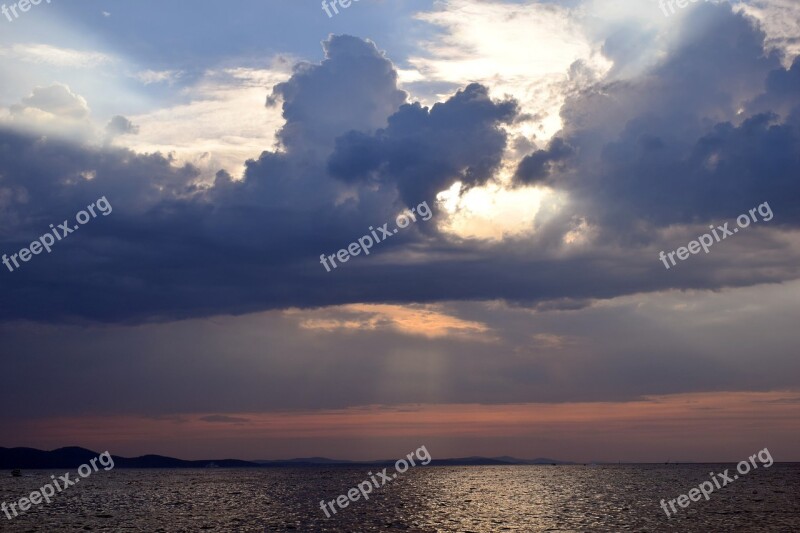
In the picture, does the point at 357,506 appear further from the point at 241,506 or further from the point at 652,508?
the point at 652,508

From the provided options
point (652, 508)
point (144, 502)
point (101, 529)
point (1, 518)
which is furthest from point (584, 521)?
point (144, 502)

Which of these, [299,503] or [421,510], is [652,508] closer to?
[421,510]

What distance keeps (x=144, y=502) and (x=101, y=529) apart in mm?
63633

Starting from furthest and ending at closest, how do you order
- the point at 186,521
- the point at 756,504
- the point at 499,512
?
1. the point at 756,504
2. the point at 499,512
3. the point at 186,521

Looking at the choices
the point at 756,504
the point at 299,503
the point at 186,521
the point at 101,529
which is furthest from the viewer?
the point at 299,503

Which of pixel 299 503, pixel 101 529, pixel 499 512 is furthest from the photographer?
pixel 299 503

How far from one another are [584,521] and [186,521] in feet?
180

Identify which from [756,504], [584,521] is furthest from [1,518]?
[756,504]

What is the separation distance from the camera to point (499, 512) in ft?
414

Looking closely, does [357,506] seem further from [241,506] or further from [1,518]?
[1,518]

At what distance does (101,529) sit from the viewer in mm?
100500

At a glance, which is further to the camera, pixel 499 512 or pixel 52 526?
pixel 499 512

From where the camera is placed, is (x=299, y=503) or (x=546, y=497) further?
(x=546, y=497)

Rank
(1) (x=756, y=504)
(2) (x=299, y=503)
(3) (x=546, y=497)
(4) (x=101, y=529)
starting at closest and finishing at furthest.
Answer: (4) (x=101, y=529) < (1) (x=756, y=504) < (2) (x=299, y=503) < (3) (x=546, y=497)
